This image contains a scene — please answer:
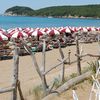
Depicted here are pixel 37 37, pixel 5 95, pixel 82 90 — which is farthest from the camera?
pixel 37 37

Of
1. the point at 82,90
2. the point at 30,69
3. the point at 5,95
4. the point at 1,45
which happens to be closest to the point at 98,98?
the point at 82,90

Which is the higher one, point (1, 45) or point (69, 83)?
point (69, 83)

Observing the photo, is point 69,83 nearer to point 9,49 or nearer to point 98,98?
point 98,98

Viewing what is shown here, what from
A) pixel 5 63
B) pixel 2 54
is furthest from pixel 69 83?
pixel 2 54

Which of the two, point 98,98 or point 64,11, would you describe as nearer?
point 98,98

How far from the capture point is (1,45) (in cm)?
2219

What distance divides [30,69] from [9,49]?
216 inches

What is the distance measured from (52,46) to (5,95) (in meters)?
15.3

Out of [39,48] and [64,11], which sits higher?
[39,48]

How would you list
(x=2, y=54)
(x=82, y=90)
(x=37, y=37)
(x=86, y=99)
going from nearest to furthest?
(x=86, y=99), (x=82, y=90), (x=2, y=54), (x=37, y=37)

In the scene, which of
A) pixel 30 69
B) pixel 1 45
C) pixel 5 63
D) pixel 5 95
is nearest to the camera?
pixel 5 95

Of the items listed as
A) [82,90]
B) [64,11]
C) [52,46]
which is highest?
[82,90]

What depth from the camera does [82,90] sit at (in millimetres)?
7488

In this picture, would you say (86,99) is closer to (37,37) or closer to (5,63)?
(5,63)
